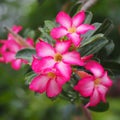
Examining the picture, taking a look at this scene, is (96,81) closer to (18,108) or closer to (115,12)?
(115,12)

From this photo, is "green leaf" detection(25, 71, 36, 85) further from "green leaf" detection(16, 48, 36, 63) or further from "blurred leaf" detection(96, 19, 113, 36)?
"blurred leaf" detection(96, 19, 113, 36)

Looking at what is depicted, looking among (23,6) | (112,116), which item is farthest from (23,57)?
(23,6)

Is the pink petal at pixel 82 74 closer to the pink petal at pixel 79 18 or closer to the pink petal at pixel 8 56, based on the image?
the pink petal at pixel 79 18

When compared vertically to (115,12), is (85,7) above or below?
above

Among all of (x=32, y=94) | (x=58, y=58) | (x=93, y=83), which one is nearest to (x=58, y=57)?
(x=58, y=58)

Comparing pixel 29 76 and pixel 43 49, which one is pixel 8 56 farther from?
pixel 43 49

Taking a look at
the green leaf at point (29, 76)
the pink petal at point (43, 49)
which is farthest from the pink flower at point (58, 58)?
the green leaf at point (29, 76)

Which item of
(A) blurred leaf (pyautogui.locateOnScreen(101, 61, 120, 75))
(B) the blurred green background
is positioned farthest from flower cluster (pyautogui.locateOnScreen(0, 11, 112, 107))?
(B) the blurred green background
